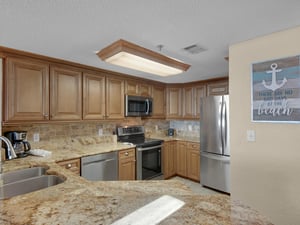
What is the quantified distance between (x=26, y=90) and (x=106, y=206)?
2.02m

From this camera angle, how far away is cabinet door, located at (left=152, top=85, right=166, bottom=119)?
13.5 feet

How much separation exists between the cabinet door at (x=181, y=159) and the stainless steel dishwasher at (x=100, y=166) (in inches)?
64.1

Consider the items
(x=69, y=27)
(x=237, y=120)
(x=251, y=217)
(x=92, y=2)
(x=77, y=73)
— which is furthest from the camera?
(x=77, y=73)

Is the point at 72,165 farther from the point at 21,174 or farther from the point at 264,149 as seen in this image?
the point at 264,149

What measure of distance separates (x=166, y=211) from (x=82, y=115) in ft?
7.40

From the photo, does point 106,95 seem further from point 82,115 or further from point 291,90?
point 291,90

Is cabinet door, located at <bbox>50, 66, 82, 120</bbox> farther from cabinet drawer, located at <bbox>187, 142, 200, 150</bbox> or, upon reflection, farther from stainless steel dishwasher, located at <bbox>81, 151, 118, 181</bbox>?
cabinet drawer, located at <bbox>187, 142, 200, 150</bbox>

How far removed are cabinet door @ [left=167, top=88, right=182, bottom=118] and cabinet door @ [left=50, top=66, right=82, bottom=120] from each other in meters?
2.24

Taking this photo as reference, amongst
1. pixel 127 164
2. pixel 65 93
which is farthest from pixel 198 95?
pixel 65 93

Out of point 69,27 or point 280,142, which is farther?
point 280,142

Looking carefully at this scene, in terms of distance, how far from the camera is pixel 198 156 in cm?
370

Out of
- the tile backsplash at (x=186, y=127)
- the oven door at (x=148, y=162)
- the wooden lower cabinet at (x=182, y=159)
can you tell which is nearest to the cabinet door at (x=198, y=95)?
the tile backsplash at (x=186, y=127)

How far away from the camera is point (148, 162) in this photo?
3.43 metres

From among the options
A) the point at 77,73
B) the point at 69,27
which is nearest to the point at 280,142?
the point at 69,27
